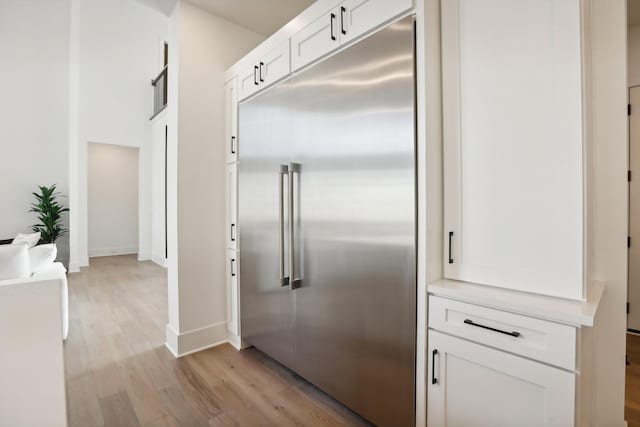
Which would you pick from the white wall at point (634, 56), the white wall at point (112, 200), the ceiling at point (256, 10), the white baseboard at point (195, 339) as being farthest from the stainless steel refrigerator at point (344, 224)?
the white wall at point (112, 200)

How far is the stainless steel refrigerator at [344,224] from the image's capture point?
141 cm

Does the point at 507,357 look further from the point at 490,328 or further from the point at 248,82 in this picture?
the point at 248,82

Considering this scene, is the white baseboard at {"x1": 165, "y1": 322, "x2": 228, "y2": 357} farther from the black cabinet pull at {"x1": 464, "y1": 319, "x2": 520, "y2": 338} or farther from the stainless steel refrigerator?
the black cabinet pull at {"x1": 464, "y1": 319, "x2": 520, "y2": 338}

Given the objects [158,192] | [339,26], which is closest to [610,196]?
[339,26]

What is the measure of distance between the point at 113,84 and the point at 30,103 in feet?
4.72

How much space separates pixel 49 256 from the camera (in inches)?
107

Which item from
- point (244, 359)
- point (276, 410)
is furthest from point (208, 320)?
point (276, 410)

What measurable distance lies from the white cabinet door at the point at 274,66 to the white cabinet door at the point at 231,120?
42 cm

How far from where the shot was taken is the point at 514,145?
1.23m

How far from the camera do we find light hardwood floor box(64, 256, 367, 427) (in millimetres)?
1728

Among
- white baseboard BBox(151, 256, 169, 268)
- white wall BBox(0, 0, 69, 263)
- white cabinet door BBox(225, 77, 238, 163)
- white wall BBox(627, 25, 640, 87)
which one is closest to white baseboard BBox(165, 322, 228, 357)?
white cabinet door BBox(225, 77, 238, 163)

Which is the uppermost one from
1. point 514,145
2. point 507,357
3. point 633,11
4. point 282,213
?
point 633,11

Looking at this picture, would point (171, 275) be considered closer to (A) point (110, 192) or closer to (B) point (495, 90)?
(B) point (495, 90)

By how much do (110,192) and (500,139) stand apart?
8128 millimetres
